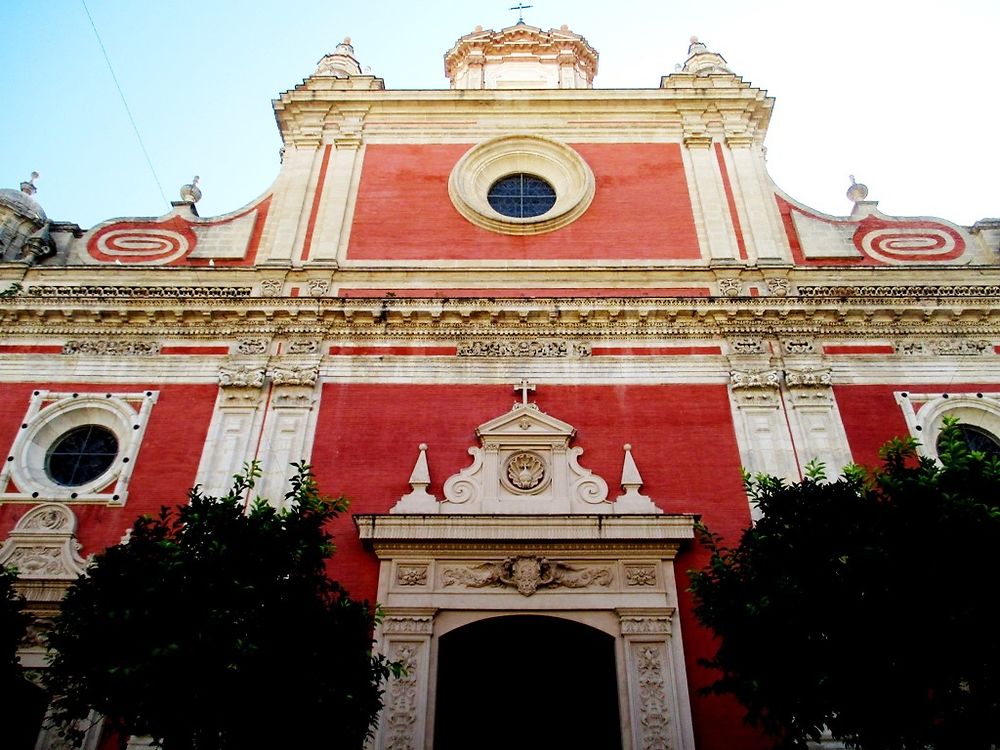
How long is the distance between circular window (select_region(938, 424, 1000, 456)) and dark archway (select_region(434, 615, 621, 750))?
6204 millimetres

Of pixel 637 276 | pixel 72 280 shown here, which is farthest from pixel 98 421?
pixel 637 276

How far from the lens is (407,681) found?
33.7ft

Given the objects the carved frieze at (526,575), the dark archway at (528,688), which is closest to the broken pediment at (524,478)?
the carved frieze at (526,575)

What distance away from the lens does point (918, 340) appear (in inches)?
527

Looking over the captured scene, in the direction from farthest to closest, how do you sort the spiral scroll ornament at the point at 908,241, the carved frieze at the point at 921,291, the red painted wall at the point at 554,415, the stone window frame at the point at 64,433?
the spiral scroll ornament at the point at 908,241 < the carved frieze at the point at 921,291 < the stone window frame at the point at 64,433 < the red painted wall at the point at 554,415

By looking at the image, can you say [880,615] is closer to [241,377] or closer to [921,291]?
[921,291]

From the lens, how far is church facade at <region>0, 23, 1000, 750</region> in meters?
11.2

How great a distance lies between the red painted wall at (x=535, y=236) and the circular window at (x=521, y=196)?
933 mm

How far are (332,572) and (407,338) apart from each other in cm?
404

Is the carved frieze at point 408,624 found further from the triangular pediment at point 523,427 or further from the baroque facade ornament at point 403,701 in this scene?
the triangular pediment at point 523,427

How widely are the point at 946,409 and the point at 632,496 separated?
198 inches

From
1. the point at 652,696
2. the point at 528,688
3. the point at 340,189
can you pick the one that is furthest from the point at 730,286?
the point at 340,189

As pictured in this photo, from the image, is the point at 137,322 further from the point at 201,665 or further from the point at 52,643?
the point at 201,665

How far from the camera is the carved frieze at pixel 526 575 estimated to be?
11.0 metres
